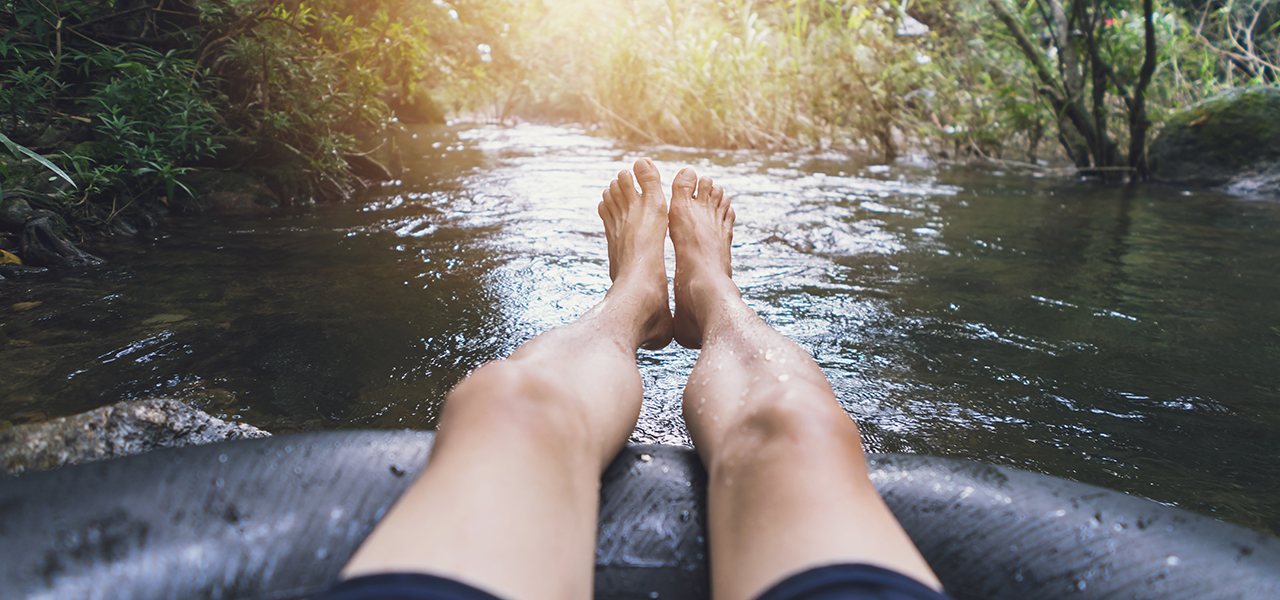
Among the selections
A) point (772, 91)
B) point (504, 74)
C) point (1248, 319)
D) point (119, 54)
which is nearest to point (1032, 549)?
point (1248, 319)

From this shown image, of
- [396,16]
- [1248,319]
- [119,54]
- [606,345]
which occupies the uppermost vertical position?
[396,16]

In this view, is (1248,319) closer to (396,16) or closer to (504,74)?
(396,16)

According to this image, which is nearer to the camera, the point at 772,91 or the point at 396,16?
the point at 396,16

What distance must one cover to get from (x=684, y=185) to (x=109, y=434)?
5.95 feet

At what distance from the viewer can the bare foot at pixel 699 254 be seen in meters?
1.57

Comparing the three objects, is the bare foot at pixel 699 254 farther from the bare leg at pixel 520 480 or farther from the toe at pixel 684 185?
the bare leg at pixel 520 480

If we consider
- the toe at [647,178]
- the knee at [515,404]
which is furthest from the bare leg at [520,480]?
the toe at [647,178]

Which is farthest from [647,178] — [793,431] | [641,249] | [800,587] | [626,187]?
[800,587]

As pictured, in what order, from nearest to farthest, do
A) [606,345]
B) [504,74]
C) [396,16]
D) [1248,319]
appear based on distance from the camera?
[606,345], [1248,319], [396,16], [504,74]

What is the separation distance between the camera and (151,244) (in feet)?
8.08

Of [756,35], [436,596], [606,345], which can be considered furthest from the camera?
[756,35]

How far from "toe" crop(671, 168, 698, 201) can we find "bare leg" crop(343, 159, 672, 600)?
50.0 inches

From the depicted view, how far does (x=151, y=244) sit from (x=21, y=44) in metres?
0.89

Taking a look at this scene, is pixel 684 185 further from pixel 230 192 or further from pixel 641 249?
pixel 230 192
